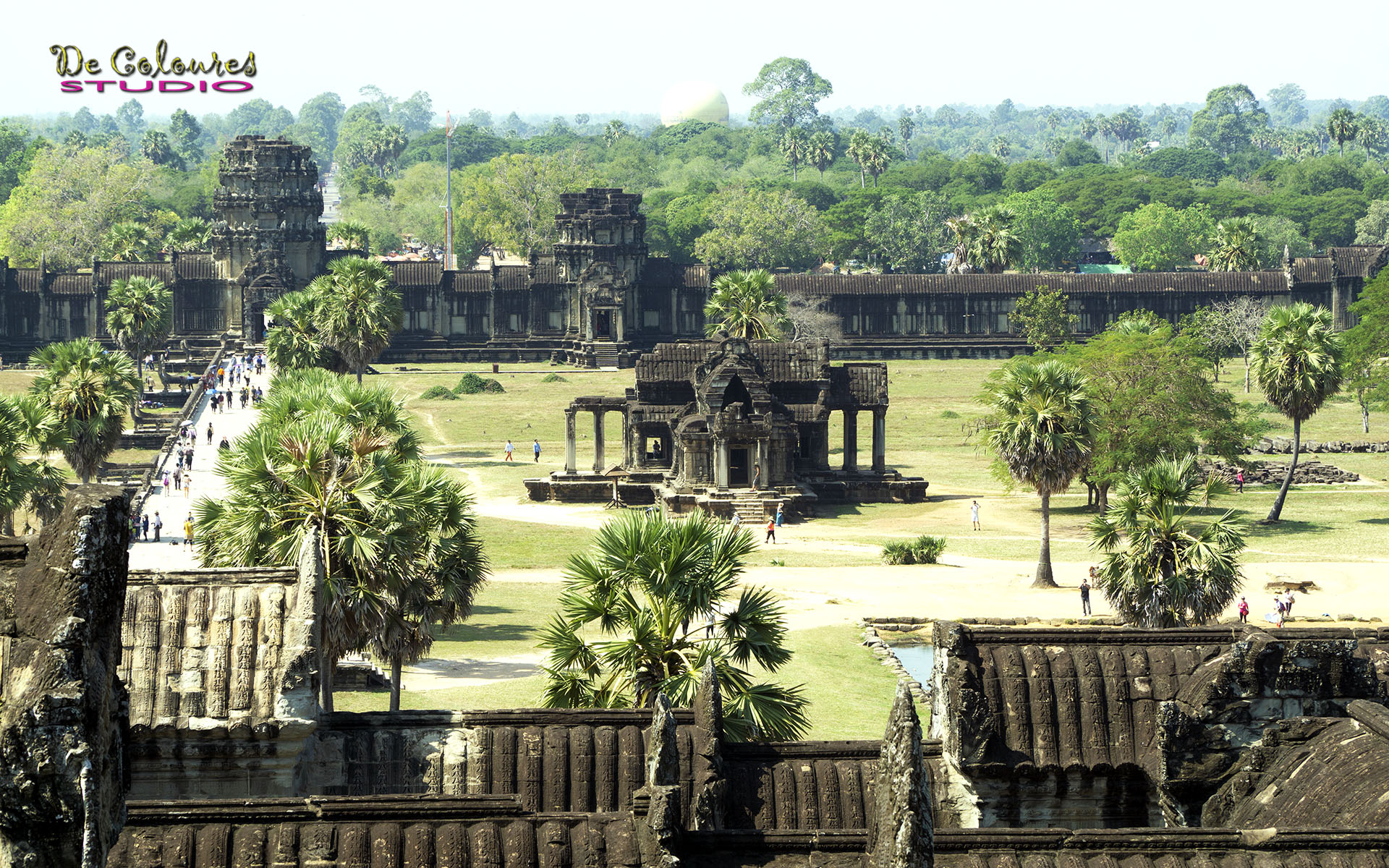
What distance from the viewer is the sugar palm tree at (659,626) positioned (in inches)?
851

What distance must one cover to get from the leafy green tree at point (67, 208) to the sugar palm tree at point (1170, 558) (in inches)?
4539

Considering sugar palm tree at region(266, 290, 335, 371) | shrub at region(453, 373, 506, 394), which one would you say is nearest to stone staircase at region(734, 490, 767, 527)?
sugar palm tree at region(266, 290, 335, 371)

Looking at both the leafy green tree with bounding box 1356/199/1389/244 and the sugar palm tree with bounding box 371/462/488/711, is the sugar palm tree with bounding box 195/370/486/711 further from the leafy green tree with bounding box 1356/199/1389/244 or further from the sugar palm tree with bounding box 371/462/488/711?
the leafy green tree with bounding box 1356/199/1389/244

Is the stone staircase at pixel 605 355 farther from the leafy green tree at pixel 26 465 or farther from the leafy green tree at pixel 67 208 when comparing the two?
the leafy green tree at pixel 26 465

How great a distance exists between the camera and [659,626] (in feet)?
72.8

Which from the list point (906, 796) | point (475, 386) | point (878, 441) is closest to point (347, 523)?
point (906, 796)

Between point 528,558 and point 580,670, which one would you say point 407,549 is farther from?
point 528,558

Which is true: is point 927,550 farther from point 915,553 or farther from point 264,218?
point 264,218

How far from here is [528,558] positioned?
53906 mm

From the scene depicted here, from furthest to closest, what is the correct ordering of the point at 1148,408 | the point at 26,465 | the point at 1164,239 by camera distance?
the point at 1164,239
the point at 1148,408
the point at 26,465

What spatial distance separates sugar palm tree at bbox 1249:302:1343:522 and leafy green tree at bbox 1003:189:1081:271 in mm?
85929

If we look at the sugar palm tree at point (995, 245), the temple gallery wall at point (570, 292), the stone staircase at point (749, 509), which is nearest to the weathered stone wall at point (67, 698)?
the stone staircase at point (749, 509)

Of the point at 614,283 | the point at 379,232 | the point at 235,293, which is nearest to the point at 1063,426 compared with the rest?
the point at 614,283

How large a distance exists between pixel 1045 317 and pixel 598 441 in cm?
4881
